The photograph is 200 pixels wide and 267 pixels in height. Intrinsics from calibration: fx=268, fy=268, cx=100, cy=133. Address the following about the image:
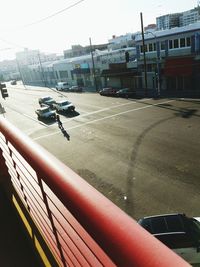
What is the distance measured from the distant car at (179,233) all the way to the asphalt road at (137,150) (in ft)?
5.99

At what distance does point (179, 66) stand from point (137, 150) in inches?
900

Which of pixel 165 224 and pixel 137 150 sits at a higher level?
pixel 165 224

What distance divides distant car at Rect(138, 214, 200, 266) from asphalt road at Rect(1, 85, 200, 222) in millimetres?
1825

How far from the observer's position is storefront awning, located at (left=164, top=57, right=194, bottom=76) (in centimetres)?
3512

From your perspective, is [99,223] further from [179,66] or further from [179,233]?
[179,66]

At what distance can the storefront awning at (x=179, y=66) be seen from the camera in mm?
35125

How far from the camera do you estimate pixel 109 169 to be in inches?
600

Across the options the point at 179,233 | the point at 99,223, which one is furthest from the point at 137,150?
the point at 99,223

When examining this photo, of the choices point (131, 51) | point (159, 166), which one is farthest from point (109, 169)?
point (131, 51)

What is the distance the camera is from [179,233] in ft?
26.7

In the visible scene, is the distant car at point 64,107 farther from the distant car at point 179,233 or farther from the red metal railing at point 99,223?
the red metal railing at point 99,223

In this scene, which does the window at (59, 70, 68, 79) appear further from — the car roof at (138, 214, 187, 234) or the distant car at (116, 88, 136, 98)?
the car roof at (138, 214, 187, 234)

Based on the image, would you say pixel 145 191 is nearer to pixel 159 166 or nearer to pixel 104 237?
pixel 159 166

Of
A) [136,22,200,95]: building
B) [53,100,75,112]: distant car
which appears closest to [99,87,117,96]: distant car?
[136,22,200,95]: building
